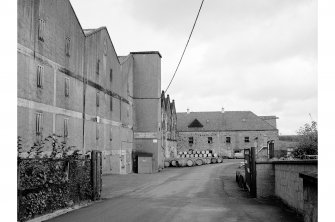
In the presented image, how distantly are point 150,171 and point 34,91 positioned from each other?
21.3 meters

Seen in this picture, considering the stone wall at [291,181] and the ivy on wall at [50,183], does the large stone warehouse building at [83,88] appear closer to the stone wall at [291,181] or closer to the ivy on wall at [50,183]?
the ivy on wall at [50,183]

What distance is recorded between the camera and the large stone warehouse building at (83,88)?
19.5 m

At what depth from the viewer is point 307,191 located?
28.1 feet

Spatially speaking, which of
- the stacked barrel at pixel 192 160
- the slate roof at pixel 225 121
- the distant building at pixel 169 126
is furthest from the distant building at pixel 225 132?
the stacked barrel at pixel 192 160

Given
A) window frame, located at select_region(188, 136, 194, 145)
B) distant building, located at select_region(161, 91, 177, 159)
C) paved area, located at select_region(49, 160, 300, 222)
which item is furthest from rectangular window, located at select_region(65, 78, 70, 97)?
window frame, located at select_region(188, 136, 194, 145)

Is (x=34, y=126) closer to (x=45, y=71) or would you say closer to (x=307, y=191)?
(x=45, y=71)

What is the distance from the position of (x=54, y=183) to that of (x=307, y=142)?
18193 millimetres

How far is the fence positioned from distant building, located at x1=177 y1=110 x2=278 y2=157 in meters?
Answer: 60.6

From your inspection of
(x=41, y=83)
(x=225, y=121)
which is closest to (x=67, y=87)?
(x=41, y=83)

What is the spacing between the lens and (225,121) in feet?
257

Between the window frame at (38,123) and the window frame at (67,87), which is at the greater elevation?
the window frame at (67,87)

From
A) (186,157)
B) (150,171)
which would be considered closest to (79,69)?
(150,171)

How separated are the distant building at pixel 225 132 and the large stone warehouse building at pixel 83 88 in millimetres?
35061

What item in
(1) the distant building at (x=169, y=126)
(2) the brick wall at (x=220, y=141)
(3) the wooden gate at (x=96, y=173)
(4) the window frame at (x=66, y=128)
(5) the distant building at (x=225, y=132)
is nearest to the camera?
(3) the wooden gate at (x=96, y=173)
